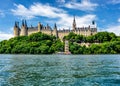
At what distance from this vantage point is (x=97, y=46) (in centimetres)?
17688

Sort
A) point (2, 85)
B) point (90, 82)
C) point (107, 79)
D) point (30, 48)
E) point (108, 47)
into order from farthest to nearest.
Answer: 1. point (30, 48)
2. point (108, 47)
3. point (107, 79)
4. point (90, 82)
5. point (2, 85)

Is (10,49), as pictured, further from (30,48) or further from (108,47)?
(108,47)

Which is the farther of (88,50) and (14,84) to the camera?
(88,50)

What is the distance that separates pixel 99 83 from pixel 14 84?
26.0 feet

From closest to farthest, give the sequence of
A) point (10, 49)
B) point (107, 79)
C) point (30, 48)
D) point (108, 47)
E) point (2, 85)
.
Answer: point (2, 85) < point (107, 79) < point (108, 47) < point (30, 48) < point (10, 49)

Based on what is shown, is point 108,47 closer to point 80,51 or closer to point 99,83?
point 80,51

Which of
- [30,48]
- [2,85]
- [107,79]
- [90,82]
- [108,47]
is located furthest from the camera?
[30,48]

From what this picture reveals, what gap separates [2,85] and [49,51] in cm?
15106

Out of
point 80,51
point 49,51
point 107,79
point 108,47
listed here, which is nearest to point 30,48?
point 49,51

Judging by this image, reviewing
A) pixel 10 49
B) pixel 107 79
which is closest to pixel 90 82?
pixel 107 79

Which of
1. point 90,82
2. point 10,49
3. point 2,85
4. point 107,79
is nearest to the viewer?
point 2,85

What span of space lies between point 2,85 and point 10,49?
570 ft

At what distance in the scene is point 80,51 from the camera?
172 m

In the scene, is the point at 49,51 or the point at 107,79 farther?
the point at 49,51
